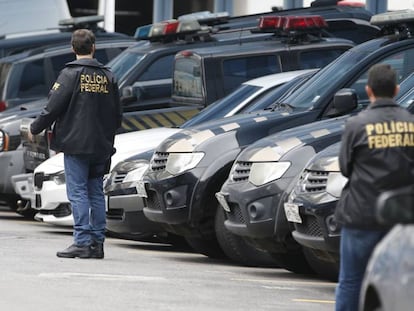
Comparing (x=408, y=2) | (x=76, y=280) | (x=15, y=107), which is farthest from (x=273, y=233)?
(x=408, y=2)

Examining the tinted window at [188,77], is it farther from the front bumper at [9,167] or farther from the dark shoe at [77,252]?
the dark shoe at [77,252]

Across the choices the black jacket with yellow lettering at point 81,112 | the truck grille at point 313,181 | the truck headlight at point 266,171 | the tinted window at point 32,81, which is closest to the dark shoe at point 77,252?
the black jacket with yellow lettering at point 81,112

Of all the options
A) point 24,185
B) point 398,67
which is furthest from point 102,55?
point 398,67

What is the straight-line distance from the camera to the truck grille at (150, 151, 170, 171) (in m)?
12.4

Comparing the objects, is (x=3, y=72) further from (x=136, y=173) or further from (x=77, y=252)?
(x=77, y=252)

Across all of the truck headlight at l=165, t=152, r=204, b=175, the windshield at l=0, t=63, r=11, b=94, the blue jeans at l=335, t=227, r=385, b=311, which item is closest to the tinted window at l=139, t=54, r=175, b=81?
the windshield at l=0, t=63, r=11, b=94

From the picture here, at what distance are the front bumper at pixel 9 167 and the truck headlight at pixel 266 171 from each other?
6.29 m

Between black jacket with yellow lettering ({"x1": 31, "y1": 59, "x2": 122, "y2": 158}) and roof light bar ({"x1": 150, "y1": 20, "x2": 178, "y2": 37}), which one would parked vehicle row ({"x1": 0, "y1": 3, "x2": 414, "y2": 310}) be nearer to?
roof light bar ({"x1": 150, "y1": 20, "x2": 178, "y2": 37})

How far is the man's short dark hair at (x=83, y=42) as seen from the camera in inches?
466

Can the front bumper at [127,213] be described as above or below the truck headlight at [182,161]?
below

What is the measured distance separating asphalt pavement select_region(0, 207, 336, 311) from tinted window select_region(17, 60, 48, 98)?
20.8ft

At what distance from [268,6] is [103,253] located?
14806 mm

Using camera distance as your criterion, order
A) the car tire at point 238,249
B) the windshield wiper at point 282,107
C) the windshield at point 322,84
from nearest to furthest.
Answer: the car tire at point 238,249 < the windshield at point 322,84 < the windshield wiper at point 282,107

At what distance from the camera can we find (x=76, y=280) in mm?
10508
